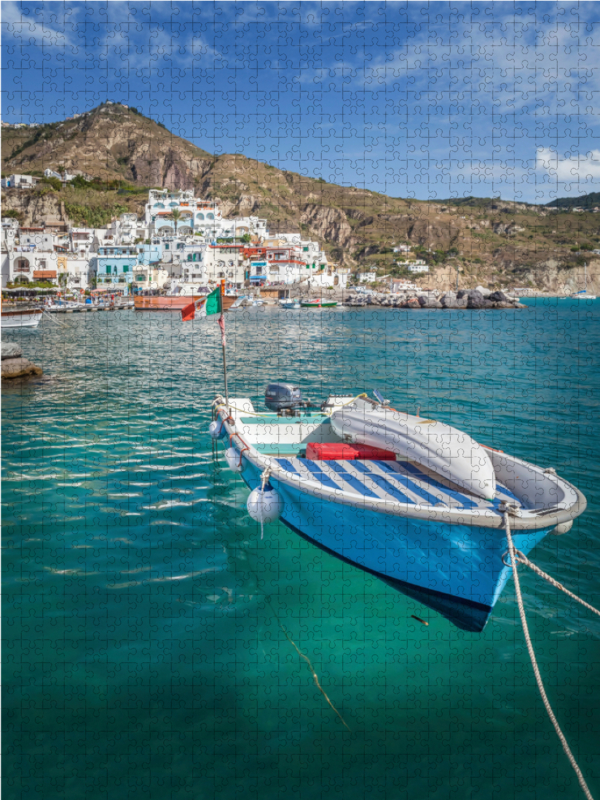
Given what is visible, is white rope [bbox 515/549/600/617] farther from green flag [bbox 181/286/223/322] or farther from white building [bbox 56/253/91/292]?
white building [bbox 56/253/91/292]

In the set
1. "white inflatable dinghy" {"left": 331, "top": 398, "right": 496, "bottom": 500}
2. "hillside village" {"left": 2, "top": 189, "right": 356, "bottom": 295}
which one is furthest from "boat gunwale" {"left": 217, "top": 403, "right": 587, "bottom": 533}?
"hillside village" {"left": 2, "top": 189, "right": 356, "bottom": 295}

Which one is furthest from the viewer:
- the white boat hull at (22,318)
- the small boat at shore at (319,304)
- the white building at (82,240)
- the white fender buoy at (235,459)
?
the white building at (82,240)

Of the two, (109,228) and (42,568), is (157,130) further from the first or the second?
(42,568)

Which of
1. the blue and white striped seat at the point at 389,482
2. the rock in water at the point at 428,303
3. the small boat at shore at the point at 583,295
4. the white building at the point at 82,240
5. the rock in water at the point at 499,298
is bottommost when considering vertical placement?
the blue and white striped seat at the point at 389,482

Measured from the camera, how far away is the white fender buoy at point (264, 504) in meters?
7.23

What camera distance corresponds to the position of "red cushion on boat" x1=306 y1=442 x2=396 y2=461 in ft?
26.3

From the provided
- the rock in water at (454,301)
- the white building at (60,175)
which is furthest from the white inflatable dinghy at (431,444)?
the white building at (60,175)

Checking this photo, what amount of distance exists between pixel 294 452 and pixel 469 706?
522 cm

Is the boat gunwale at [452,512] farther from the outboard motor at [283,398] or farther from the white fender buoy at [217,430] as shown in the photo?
the outboard motor at [283,398]

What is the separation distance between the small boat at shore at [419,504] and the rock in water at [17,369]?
50.7ft

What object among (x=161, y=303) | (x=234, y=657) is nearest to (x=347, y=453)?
(x=234, y=657)

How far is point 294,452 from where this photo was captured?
9.60 meters

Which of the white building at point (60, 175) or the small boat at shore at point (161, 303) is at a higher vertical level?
the white building at point (60, 175)

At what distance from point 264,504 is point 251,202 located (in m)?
131
